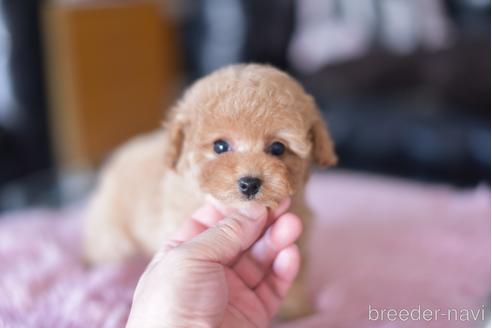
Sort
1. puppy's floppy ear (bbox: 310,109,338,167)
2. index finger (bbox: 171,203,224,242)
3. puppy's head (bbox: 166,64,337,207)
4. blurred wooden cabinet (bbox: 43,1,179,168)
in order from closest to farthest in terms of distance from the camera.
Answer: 1. puppy's head (bbox: 166,64,337,207)
2. index finger (bbox: 171,203,224,242)
3. puppy's floppy ear (bbox: 310,109,338,167)
4. blurred wooden cabinet (bbox: 43,1,179,168)

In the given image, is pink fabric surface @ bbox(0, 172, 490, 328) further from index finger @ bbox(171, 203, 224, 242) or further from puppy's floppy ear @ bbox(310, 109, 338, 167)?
puppy's floppy ear @ bbox(310, 109, 338, 167)

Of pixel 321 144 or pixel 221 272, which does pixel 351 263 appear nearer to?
pixel 321 144

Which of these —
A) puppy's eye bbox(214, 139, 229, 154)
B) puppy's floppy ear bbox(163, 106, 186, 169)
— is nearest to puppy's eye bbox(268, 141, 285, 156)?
puppy's eye bbox(214, 139, 229, 154)

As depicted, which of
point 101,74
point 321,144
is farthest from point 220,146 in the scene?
point 101,74

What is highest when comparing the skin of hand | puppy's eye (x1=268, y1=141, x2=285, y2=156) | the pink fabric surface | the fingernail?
puppy's eye (x1=268, y1=141, x2=285, y2=156)

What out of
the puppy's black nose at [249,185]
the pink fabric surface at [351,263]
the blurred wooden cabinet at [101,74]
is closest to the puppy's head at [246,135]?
the puppy's black nose at [249,185]

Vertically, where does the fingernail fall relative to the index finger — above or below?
above

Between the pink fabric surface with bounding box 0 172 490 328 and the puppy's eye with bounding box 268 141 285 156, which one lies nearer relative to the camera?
the puppy's eye with bounding box 268 141 285 156

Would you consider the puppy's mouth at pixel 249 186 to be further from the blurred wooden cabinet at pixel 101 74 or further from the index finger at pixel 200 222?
the blurred wooden cabinet at pixel 101 74
